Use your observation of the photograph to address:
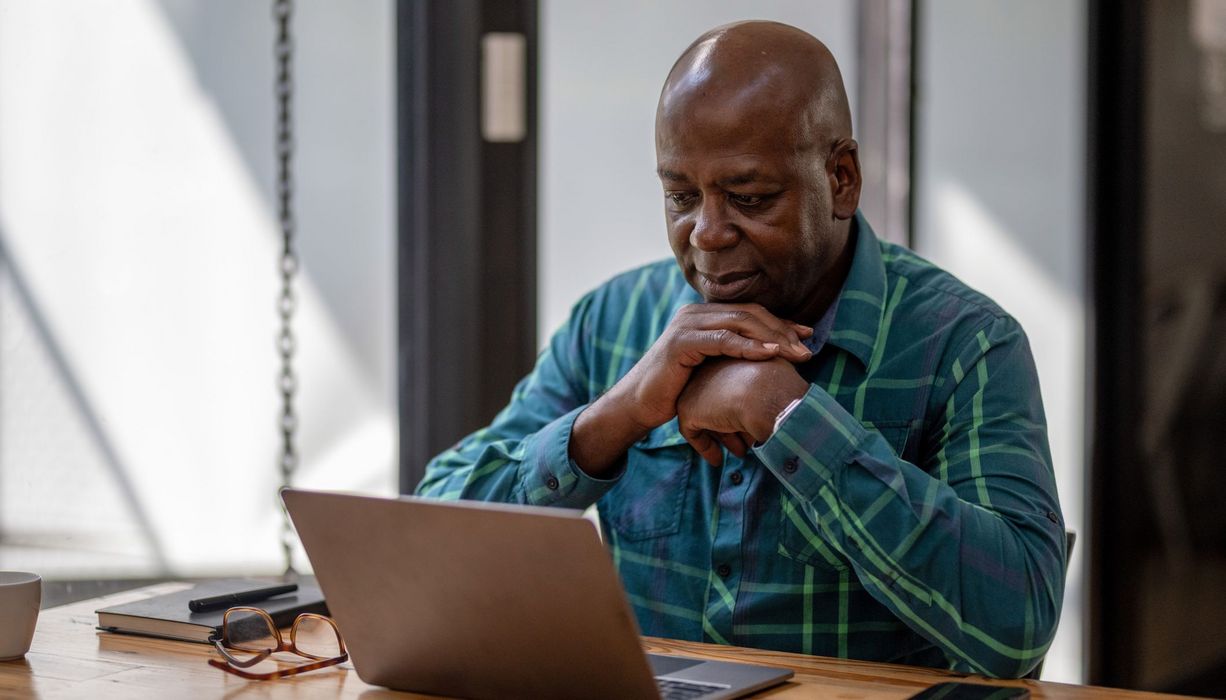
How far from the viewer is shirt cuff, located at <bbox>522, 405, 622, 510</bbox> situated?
163 centimetres

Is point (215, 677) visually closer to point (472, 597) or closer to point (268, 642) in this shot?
point (268, 642)

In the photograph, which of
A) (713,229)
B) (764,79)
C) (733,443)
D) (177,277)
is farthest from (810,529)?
(177,277)

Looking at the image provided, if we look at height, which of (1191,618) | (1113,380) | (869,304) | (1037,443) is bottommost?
(1191,618)

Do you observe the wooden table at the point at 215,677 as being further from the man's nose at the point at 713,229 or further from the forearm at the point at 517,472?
the man's nose at the point at 713,229

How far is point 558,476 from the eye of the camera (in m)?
1.63

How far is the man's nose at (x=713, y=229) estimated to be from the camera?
1.57 m

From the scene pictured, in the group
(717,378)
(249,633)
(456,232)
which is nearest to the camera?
(249,633)

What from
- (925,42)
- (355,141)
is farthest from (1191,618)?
(355,141)

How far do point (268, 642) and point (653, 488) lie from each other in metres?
0.56

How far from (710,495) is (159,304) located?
1170mm

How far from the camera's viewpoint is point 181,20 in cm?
238

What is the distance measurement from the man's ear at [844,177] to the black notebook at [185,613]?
2.67 feet

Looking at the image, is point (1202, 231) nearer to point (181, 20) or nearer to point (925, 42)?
point (925, 42)

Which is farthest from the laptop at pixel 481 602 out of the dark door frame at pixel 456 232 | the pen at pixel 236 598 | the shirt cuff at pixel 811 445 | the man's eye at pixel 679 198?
the dark door frame at pixel 456 232
